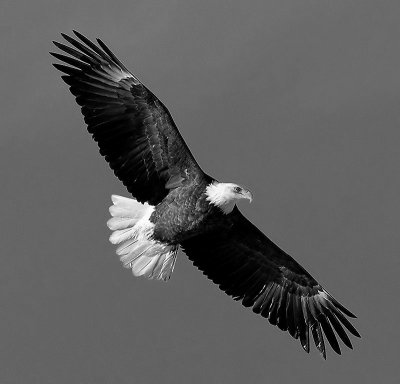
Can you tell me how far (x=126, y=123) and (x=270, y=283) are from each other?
86.7 inches

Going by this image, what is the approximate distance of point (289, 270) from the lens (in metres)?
14.8

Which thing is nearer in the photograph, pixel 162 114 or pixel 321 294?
pixel 162 114

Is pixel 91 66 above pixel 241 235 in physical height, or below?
above

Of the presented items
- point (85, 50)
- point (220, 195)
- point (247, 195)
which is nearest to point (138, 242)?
point (220, 195)

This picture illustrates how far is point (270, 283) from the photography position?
48.5 feet

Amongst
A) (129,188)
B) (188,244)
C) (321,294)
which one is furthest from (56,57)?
(321,294)

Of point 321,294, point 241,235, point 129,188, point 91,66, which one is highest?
point 91,66

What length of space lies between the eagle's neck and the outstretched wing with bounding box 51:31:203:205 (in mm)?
208

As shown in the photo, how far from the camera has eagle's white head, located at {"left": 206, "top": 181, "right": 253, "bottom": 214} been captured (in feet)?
45.1

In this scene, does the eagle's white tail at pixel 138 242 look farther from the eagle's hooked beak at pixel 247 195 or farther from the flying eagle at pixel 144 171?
the eagle's hooked beak at pixel 247 195

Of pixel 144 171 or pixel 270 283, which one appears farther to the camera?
pixel 270 283

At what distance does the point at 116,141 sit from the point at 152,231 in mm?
898

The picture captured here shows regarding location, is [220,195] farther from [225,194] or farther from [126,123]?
[126,123]

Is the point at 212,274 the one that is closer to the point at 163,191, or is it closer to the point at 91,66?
the point at 163,191
